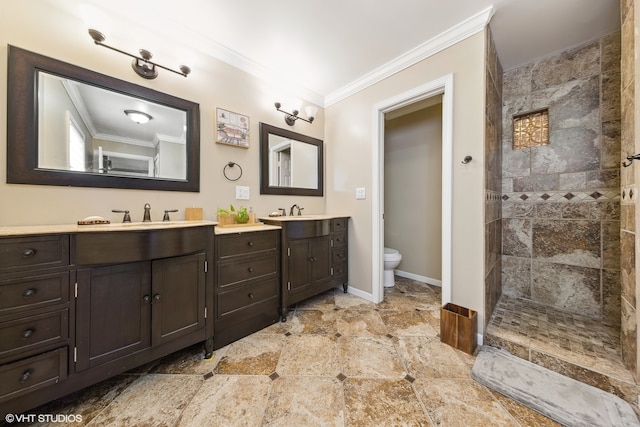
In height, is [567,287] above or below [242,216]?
below

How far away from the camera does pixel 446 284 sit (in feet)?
5.95

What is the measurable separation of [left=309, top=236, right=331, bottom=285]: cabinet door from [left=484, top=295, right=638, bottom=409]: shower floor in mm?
1409

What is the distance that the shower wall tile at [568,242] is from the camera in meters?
1.90

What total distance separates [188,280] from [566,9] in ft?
10.6

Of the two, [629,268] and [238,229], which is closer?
[629,268]

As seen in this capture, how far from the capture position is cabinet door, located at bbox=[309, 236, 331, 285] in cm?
222

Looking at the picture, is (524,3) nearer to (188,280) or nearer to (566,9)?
(566,9)

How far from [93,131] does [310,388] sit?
213 cm

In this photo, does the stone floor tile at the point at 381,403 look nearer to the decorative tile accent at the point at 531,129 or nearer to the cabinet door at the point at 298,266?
the cabinet door at the point at 298,266

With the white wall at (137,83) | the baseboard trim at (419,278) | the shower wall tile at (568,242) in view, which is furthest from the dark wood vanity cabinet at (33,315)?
the shower wall tile at (568,242)

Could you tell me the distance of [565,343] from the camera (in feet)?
4.93

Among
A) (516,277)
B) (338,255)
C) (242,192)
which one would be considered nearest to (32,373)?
(242,192)

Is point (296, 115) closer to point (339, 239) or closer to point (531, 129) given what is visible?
point (339, 239)

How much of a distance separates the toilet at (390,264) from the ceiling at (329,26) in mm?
2043
